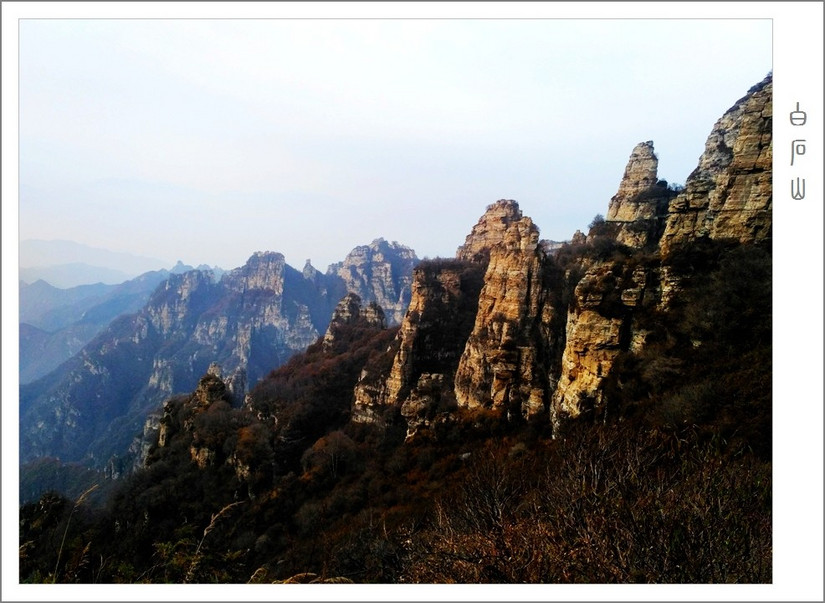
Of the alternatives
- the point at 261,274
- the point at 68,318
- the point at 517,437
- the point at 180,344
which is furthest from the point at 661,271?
the point at 68,318

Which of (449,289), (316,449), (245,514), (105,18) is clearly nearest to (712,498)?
(105,18)

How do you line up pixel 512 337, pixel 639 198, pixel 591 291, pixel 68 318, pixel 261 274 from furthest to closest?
pixel 261 274 < pixel 68 318 < pixel 639 198 < pixel 512 337 < pixel 591 291

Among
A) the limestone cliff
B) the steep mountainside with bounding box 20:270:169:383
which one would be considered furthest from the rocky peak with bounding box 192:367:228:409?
the steep mountainside with bounding box 20:270:169:383

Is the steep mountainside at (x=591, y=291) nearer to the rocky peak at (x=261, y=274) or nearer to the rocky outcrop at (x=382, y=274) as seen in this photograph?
the rocky outcrop at (x=382, y=274)

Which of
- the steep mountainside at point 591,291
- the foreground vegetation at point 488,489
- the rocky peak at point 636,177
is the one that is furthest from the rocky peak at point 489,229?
the foreground vegetation at point 488,489

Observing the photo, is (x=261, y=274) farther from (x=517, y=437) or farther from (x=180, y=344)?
(x=517, y=437)

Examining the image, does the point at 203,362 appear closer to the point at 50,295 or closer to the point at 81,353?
the point at 81,353
